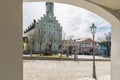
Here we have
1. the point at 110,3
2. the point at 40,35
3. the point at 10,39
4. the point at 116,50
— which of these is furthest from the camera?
the point at 40,35

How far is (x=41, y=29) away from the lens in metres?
32.3

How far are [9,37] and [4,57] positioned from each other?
176 millimetres

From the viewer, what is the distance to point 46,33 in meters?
33.5

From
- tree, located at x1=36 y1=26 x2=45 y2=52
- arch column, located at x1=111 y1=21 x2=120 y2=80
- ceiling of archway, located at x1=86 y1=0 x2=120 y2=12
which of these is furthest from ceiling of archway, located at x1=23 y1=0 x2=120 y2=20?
tree, located at x1=36 y1=26 x2=45 y2=52

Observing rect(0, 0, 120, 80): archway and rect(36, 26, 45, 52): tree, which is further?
rect(36, 26, 45, 52): tree

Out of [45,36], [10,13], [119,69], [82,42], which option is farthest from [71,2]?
[82,42]

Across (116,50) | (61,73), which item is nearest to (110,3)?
(116,50)

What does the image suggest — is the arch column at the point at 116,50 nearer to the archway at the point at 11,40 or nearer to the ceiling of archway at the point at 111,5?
the ceiling of archway at the point at 111,5

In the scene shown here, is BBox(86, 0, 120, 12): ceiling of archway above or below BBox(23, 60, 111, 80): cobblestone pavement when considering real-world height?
above

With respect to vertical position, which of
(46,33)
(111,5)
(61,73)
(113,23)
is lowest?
(61,73)

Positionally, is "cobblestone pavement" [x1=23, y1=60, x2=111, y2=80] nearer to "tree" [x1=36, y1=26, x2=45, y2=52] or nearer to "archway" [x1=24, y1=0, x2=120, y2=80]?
"archway" [x1=24, y1=0, x2=120, y2=80]

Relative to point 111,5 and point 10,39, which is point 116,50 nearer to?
point 111,5

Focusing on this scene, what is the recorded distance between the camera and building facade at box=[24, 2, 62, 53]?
30500mm

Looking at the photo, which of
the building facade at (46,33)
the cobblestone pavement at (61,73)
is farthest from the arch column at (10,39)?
the building facade at (46,33)
